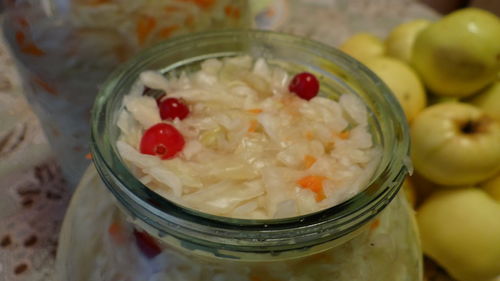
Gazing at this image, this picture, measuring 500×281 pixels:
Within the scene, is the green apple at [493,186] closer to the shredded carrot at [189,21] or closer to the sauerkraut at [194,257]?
the sauerkraut at [194,257]

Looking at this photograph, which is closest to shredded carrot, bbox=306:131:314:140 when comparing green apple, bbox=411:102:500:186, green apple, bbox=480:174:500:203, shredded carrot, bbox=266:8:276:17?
green apple, bbox=411:102:500:186

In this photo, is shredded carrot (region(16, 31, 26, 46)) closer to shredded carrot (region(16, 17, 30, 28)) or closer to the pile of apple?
shredded carrot (region(16, 17, 30, 28))

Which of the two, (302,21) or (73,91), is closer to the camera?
(73,91)

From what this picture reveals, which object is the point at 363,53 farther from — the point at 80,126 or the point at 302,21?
the point at 80,126

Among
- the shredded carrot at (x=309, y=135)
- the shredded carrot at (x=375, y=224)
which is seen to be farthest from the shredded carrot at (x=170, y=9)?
the shredded carrot at (x=375, y=224)

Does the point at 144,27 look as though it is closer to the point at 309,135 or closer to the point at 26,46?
the point at 26,46

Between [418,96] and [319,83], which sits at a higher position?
[319,83]

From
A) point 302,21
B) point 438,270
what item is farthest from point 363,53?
point 438,270
